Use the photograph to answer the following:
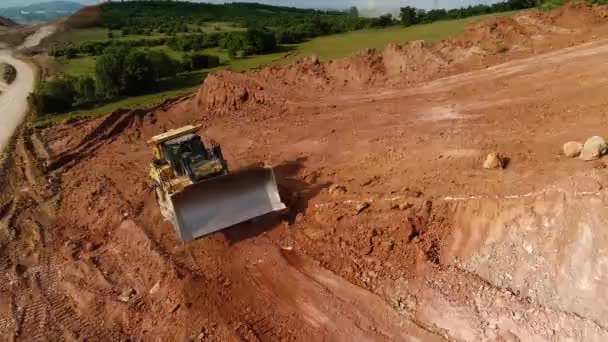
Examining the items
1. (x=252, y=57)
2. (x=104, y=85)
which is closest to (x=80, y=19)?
(x=104, y=85)

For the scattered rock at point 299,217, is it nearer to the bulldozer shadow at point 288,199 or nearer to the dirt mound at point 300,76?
the bulldozer shadow at point 288,199

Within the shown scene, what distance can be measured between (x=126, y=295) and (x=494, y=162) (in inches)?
355

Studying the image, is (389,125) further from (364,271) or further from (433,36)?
(433,36)

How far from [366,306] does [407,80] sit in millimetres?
12946

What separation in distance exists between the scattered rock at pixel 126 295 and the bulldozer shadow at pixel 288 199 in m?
2.44

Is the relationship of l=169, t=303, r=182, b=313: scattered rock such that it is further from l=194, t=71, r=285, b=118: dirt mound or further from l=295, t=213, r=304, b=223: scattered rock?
l=194, t=71, r=285, b=118: dirt mound

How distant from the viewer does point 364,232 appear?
37.1ft

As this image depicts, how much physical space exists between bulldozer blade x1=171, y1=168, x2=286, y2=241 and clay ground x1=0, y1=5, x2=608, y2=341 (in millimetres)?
612

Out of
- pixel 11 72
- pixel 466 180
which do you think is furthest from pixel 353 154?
pixel 11 72

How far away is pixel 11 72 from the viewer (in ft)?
139

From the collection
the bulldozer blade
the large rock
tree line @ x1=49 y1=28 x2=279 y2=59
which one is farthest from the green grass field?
the large rock

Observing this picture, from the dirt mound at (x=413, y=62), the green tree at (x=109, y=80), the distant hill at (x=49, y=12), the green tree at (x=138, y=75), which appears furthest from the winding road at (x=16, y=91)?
the dirt mound at (x=413, y=62)

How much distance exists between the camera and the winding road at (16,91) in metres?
25.0

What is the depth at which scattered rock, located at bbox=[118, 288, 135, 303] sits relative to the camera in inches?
425
